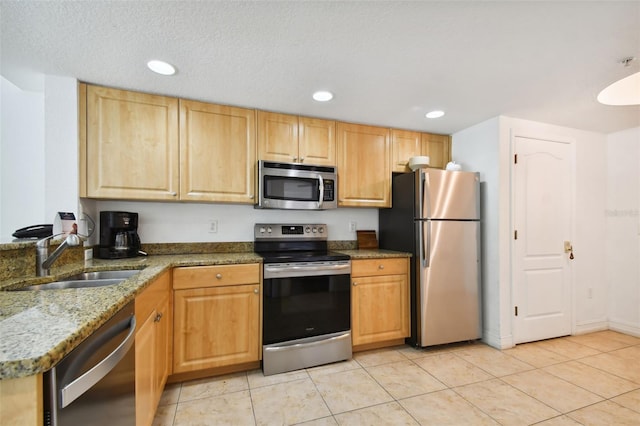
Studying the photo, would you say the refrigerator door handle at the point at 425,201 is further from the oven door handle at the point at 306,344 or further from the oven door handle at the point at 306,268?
the oven door handle at the point at 306,344

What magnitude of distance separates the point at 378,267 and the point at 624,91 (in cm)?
212

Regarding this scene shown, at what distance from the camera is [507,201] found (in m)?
2.68

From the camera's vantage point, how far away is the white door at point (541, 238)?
2.71m

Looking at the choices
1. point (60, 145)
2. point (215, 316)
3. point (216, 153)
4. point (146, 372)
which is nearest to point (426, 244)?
point (215, 316)

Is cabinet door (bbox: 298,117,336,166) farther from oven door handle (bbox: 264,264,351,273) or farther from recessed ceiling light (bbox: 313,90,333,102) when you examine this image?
oven door handle (bbox: 264,264,351,273)

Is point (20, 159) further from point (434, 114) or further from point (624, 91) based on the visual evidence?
point (624, 91)

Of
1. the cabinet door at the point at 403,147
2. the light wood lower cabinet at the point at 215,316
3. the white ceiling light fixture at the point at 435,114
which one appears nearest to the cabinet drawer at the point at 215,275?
the light wood lower cabinet at the point at 215,316

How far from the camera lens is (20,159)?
2150mm

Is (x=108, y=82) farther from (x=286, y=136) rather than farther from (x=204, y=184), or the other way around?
(x=286, y=136)

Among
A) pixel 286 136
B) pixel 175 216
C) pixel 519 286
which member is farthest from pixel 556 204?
pixel 175 216

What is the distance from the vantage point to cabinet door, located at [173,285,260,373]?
1992 mm

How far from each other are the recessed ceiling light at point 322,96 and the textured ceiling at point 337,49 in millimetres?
59

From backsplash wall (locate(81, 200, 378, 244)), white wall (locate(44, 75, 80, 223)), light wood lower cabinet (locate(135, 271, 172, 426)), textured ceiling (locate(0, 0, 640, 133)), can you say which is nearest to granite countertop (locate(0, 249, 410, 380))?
light wood lower cabinet (locate(135, 271, 172, 426))

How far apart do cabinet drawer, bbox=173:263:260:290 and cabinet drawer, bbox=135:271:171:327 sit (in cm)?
8
